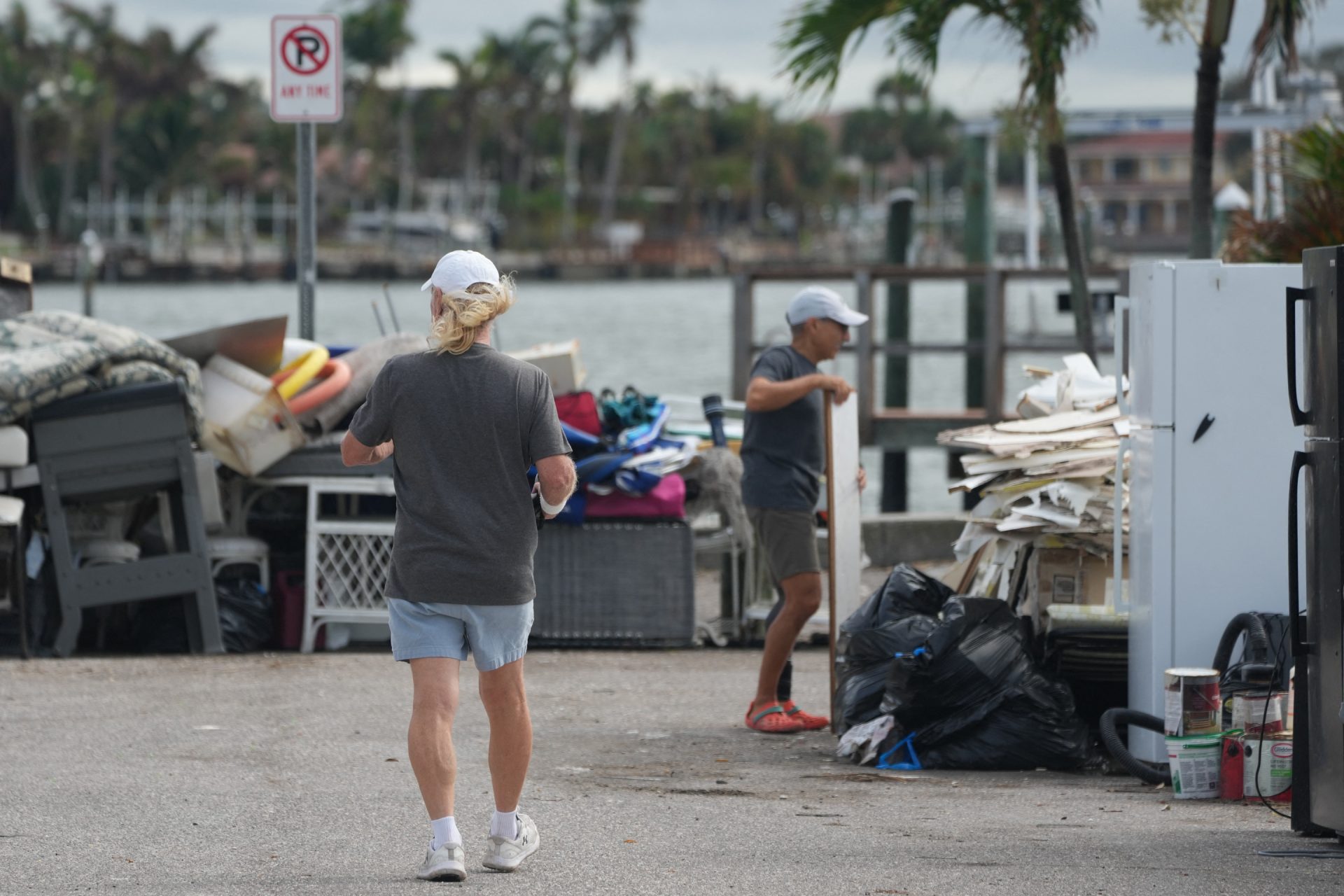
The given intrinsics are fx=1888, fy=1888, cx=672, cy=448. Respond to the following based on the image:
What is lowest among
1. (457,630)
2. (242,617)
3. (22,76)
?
(242,617)

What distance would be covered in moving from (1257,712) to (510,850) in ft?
8.39

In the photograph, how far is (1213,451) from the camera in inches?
255

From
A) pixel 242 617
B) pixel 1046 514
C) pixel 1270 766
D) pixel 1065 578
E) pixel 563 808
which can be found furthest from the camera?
pixel 242 617

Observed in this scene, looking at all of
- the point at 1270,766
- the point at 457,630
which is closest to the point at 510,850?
the point at 457,630

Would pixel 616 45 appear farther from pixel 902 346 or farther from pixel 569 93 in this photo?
pixel 902 346

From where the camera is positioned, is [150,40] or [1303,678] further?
[150,40]

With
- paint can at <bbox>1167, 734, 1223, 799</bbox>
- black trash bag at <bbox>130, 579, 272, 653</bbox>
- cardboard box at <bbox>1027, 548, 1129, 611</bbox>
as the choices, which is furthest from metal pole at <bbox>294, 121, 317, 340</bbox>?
paint can at <bbox>1167, 734, 1223, 799</bbox>

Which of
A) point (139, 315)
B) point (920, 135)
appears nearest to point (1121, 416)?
point (139, 315)

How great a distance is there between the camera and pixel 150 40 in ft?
385

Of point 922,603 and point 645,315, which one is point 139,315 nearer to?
point 645,315

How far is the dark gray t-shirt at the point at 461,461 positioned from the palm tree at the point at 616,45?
120 m

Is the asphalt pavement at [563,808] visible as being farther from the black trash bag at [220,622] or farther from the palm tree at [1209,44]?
the palm tree at [1209,44]

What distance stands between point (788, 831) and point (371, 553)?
13.0 feet

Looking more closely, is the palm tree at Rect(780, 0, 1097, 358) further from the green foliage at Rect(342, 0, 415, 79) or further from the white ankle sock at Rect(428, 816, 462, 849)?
the green foliage at Rect(342, 0, 415, 79)
